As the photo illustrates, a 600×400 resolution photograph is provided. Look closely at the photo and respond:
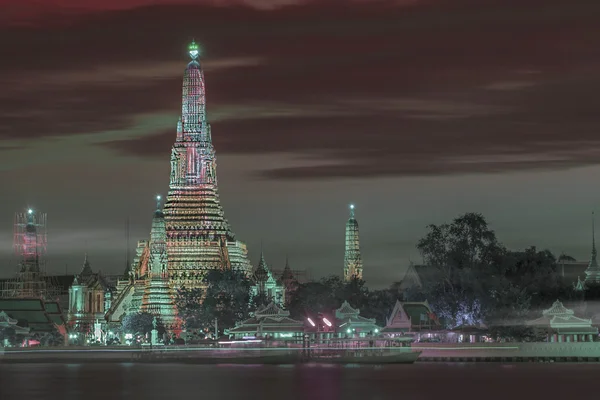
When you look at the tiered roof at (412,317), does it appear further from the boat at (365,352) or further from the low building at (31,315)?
the low building at (31,315)

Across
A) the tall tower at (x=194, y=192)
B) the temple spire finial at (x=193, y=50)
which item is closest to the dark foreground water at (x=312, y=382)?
the tall tower at (x=194, y=192)

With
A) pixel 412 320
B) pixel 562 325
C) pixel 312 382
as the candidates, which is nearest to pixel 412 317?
pixel 412 320

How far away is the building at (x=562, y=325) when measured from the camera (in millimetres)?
126750

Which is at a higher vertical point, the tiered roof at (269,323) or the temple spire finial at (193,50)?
the temple spire finial at (193,50)

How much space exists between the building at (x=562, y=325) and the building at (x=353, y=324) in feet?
64.1

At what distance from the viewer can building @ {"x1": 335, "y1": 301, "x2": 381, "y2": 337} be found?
144 metres

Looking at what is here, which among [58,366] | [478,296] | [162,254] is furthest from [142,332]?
[478,296]

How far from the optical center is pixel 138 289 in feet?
553

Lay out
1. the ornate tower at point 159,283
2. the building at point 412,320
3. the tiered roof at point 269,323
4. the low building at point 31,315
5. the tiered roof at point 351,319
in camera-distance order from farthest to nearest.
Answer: the low building at point 31,315 → the ornate tower at point 159,283 → the tiered roof at point 351,319 → the tiered roof at point 269,323 → the building at point 412,320

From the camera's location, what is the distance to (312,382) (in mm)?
101438

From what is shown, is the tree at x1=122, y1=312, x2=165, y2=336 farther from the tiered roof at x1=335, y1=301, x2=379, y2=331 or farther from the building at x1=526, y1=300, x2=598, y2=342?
the building at x1=526, y1=300, x2=598, y2=342

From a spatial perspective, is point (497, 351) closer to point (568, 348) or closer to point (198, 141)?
point (568, 348)

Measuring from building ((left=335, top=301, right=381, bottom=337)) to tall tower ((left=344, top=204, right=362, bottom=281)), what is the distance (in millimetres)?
39194

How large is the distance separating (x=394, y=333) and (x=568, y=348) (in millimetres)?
19705
